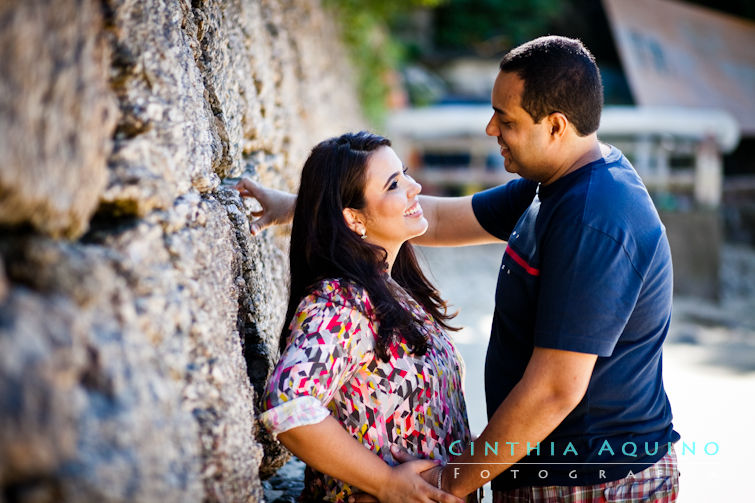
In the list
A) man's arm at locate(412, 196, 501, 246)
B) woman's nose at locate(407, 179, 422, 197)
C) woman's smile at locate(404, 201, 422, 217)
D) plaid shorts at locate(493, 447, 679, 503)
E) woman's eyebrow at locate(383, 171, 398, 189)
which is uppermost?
woman's eyebrow at locate(383, 171, 398, 189)

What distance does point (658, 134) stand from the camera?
18641mm

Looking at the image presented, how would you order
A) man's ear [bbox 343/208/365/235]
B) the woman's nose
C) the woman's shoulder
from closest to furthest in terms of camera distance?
the woman's shoulder < man's ear [bbox 343/208/365/235] < the woman's nose

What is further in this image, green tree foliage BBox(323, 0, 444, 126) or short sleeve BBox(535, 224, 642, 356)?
green tree foliage BBox(323, 0, 444, 126)

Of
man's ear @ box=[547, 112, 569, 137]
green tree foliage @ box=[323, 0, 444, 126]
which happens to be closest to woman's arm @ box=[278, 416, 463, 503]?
man's ear @ box=[547, 112, 569, 137]

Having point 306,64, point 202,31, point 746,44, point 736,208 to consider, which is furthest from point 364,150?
point 746,44

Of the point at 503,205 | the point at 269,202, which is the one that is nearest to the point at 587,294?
the point at 503,205

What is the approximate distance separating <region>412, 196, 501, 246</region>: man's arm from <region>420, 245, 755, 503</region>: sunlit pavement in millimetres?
104

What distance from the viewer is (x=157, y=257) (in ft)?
5.40

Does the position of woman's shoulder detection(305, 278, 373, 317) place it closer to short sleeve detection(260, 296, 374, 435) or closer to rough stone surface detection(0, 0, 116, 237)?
short sleeve detection(260, 296, 374, 435)

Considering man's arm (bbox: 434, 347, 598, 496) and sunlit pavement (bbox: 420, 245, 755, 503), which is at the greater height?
man's arm (bbox: 434, 347, 598, 496)

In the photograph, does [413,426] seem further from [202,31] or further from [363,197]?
[202,31]

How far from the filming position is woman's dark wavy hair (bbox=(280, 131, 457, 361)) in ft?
7.20

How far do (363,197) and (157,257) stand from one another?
0.90 m

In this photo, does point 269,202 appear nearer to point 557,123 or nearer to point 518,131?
point 518,131
